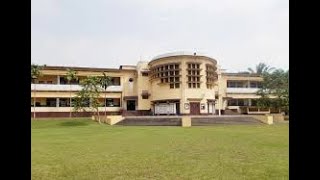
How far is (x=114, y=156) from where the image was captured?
1219 centimetres

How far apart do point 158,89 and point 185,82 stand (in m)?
4.27

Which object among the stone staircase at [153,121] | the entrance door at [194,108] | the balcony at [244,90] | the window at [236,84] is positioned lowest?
the stone staircase at [153,121]

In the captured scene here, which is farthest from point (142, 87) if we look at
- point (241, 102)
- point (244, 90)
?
point (241, 102)

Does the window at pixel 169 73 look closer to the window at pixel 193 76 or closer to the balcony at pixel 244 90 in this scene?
the window at pixel 193 76

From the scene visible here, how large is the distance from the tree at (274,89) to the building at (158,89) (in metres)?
3.77

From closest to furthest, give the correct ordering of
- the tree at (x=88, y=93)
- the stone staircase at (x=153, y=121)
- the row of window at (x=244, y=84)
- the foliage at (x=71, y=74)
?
1. the stone staircase at (x=153, y=121)
2. the tree at (x=88, y=93)
3. the foliage at (x=71, y=74)
4. the row of window at (x=244, y=84)

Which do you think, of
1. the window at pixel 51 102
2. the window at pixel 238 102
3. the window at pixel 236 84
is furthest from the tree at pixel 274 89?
the window at pixel 51 102

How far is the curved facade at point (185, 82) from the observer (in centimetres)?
4347

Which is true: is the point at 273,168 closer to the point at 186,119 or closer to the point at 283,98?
the point at 186,119

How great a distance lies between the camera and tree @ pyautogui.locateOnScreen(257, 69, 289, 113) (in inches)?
1897

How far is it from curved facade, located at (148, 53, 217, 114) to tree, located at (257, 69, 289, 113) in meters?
9.52
